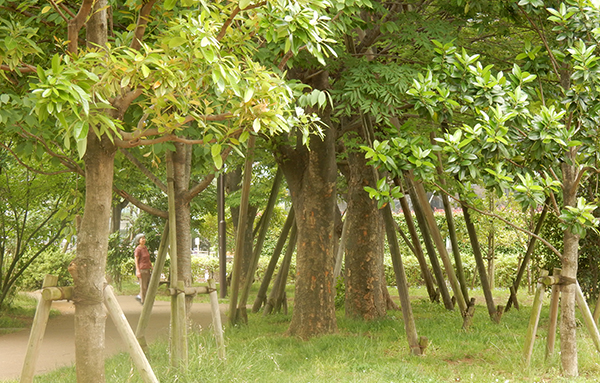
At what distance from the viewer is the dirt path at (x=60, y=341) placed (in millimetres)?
8023

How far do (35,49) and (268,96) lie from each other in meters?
1.73

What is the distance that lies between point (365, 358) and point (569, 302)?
8.11 ft

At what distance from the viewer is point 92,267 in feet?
15.5

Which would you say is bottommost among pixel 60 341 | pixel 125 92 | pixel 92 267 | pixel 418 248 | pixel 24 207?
pixel 60 341

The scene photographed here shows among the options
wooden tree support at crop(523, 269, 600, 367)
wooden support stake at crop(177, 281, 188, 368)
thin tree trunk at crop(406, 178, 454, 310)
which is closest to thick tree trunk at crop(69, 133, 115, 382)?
wooden support stake at crop(177, 281, 188, 368)

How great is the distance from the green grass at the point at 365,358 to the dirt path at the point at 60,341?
0.98m

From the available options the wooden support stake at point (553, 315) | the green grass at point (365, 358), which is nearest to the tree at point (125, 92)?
the green grass at point (365, 358)

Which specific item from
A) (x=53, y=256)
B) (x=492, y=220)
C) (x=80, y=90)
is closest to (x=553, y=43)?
(x=80, y=90)

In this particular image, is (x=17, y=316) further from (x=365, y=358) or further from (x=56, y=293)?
(x=56, y=293)

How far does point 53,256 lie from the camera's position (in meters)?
17.0

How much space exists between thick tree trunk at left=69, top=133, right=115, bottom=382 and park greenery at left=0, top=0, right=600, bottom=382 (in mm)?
14

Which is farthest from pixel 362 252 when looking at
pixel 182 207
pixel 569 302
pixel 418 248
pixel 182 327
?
pixel 182 327

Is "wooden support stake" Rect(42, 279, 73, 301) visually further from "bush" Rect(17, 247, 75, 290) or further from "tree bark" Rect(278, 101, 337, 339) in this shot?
"bush" Rect(17, 247, 75, 290)

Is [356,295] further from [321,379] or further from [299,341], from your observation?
[321,379]
